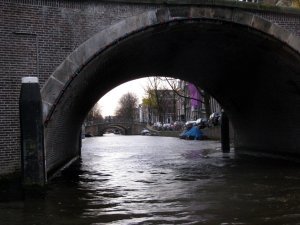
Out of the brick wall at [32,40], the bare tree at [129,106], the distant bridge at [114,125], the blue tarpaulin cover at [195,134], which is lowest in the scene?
the blue tarpaulin cover at [195,134]

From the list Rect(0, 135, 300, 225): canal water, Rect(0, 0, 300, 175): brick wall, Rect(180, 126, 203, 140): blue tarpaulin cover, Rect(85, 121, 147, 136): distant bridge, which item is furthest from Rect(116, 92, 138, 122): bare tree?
Rect(0, 0, 300, 175): brick wall

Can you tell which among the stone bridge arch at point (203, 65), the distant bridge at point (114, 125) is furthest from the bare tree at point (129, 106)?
the stone bridge arch at point (203, 65)

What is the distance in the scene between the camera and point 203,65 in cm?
1925

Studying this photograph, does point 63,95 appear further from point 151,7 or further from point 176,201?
point 176,201

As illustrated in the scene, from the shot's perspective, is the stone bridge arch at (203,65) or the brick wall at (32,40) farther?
the stone bridge arch at (203,65)

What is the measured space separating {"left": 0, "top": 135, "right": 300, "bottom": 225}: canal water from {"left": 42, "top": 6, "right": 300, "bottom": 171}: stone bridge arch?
205 centimetres

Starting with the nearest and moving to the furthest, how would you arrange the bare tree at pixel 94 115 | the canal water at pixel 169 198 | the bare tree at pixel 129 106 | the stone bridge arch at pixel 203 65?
1. the canal water at pixel 169 198
2. the stone bridge arch at pixel 203 65
3. the bare tree at pixel 94 115
4. the bare tree at pixel 129 106

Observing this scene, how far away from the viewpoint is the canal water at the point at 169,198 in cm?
896

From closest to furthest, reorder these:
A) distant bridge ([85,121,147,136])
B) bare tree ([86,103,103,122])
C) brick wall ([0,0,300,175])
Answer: brick wall ([0,0,300,175]) → bare tree ([86,103,103,122]) → distant bridge ([85,121,147,136])

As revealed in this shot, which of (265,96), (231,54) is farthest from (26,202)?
(265,96)

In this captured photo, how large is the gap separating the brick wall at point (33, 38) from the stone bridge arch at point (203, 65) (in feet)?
1.08

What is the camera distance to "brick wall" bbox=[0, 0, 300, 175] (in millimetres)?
12477

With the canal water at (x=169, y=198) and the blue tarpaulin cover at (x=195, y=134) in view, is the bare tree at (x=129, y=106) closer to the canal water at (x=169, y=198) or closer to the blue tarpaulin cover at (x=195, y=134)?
the blue tarpaulin cover at (x=195, y=134)

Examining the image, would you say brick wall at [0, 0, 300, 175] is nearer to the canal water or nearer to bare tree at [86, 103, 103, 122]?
the canal water
